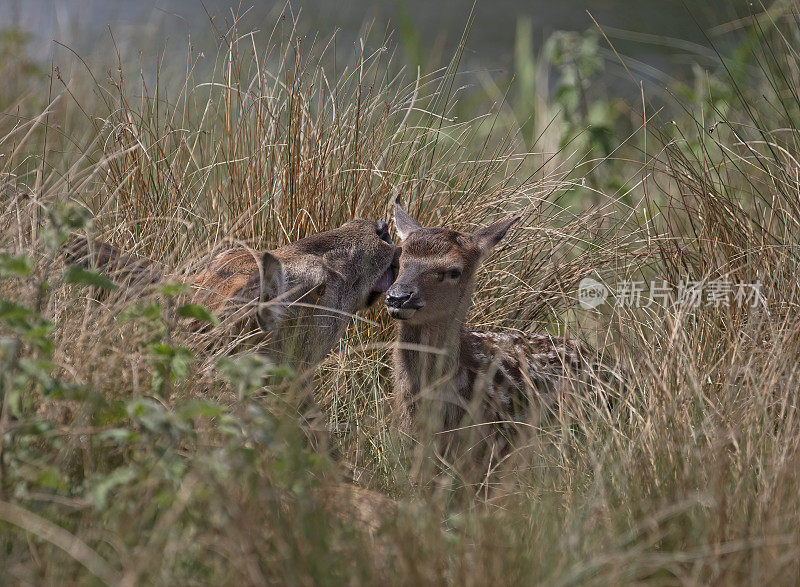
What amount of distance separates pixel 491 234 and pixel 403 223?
0.43 metres

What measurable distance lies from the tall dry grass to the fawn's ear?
20.5 inches

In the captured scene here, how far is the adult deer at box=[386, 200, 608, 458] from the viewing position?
14.5 ft

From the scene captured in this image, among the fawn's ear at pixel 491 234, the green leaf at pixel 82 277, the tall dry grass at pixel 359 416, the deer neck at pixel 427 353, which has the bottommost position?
the deer neck at pixel 427 353

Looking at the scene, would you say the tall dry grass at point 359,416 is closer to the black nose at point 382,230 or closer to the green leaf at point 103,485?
the green leaf at point 103,485

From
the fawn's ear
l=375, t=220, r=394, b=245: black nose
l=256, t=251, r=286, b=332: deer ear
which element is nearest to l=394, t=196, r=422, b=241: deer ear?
l=375, t=220, r=394, b=245: black nose

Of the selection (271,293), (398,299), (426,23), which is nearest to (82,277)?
(271,293)

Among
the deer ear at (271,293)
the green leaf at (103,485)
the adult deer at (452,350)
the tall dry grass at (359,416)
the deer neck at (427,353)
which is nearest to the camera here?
the green leaf at (103,485)

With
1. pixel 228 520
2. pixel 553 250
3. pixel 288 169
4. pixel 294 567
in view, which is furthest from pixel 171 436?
pixel 553 250

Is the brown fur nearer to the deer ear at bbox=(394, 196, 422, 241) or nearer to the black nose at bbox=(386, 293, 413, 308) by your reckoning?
the black nose at bbox=(386, 293, 413, 308)

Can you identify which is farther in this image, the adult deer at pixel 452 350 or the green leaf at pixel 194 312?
the adult deer at pixel 452 350

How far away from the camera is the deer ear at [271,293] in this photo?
3705 millimetres

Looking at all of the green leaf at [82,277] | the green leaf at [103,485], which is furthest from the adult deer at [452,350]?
the green leaf at [103,485]

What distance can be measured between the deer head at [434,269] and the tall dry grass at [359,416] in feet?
1.40

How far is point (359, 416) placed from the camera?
473cm
